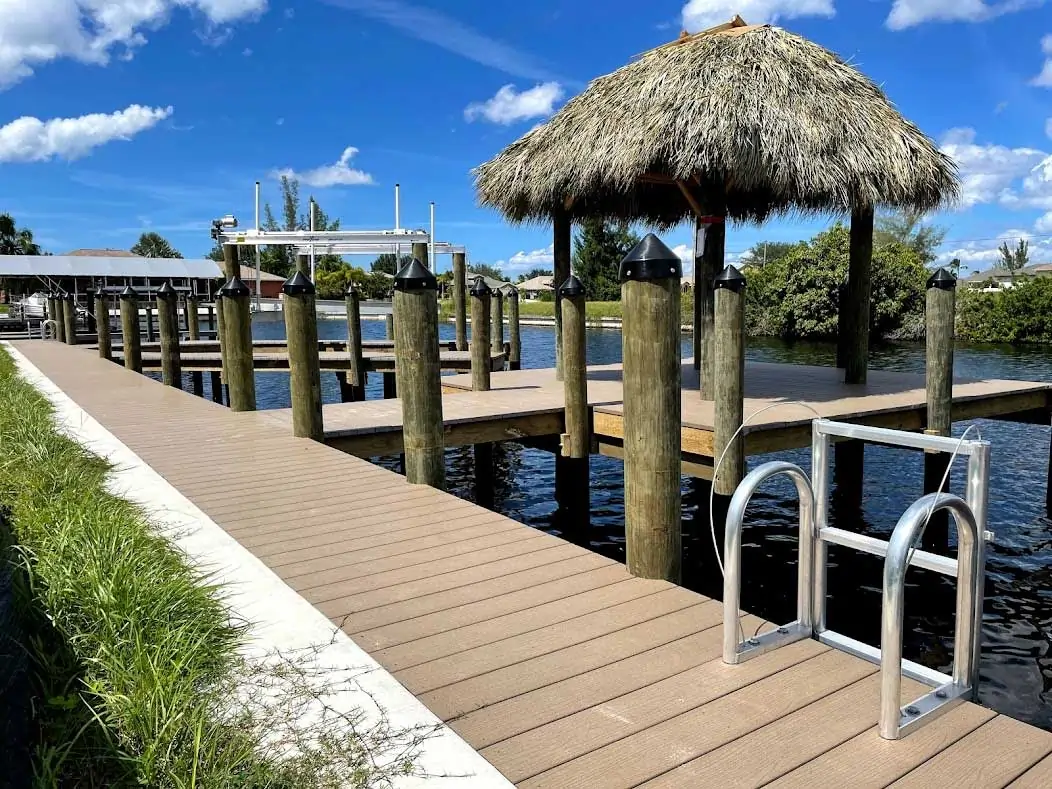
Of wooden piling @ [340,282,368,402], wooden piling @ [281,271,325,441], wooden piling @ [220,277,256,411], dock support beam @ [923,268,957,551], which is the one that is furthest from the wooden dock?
wooden piling @ [340,282,368,402]

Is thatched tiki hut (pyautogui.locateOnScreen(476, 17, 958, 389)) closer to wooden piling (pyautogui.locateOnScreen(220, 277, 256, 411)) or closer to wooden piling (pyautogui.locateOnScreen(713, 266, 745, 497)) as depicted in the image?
wooden piling (pyautogui.locateOnScreen(713, 266, 745, 497))

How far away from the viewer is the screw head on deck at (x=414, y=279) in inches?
203

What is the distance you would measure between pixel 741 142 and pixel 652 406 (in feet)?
17.1

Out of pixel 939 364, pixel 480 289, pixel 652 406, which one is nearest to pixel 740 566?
pixel 652 406

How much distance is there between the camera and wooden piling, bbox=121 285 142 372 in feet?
42.7

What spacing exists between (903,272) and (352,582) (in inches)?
1343

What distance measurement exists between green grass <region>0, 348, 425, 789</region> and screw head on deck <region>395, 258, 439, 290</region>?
2079 mm

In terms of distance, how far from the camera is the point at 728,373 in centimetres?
597

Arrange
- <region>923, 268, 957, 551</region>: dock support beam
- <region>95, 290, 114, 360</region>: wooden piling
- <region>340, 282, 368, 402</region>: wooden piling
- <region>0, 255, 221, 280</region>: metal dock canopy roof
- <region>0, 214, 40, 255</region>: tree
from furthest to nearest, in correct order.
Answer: <region>0, 214, 40, 255</region>: tree < <region>0, 255, 221, 280</region>: metal dock canopy roof < <region>95, 290, 114, 360</region>: wooden piling < <region>340, 282, 368, 402</region>: wooden piling < <region>923, 268, 957, 551</region>: dock support beam

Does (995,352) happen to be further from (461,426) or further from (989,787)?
(989,787)

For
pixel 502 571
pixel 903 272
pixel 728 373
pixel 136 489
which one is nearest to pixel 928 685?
pixel 502 571

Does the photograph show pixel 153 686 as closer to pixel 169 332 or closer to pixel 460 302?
pixel 169 332

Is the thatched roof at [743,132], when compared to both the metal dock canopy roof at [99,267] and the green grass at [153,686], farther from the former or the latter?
the metal dock canopy roof at [99,267]

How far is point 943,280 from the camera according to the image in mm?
7469
